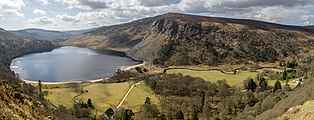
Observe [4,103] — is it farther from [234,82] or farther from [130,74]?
[130,74]

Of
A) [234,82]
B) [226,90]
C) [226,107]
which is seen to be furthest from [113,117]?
[234,82]

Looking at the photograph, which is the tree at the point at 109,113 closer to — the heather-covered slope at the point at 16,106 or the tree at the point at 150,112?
the tree at the point at 150,112

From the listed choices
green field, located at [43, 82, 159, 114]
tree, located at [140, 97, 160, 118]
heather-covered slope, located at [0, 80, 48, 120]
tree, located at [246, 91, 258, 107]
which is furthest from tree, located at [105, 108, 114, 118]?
heather-covered slope, located at [0, 80, 48, 120]

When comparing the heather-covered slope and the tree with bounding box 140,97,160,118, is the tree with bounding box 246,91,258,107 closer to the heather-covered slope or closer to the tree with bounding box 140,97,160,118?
the tree with bounding box 140,97,160,118

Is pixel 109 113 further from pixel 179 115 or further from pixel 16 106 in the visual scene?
pixel 16 106

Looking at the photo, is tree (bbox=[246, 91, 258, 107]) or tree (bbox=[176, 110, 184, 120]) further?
tree (bbox=[246, 91, 258, 107])

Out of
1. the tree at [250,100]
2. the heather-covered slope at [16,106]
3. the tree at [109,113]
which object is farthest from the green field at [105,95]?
the heather-covered slope at [16,106]

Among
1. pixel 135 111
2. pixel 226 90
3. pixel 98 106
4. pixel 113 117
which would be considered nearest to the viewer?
pixel 113 117

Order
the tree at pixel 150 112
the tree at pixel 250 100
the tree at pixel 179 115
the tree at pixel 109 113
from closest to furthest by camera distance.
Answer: the tree at pixel 179 115 → the tree at pixel 150 112 → the tree at pixel 109 113 → the tree at pixel 250 100
